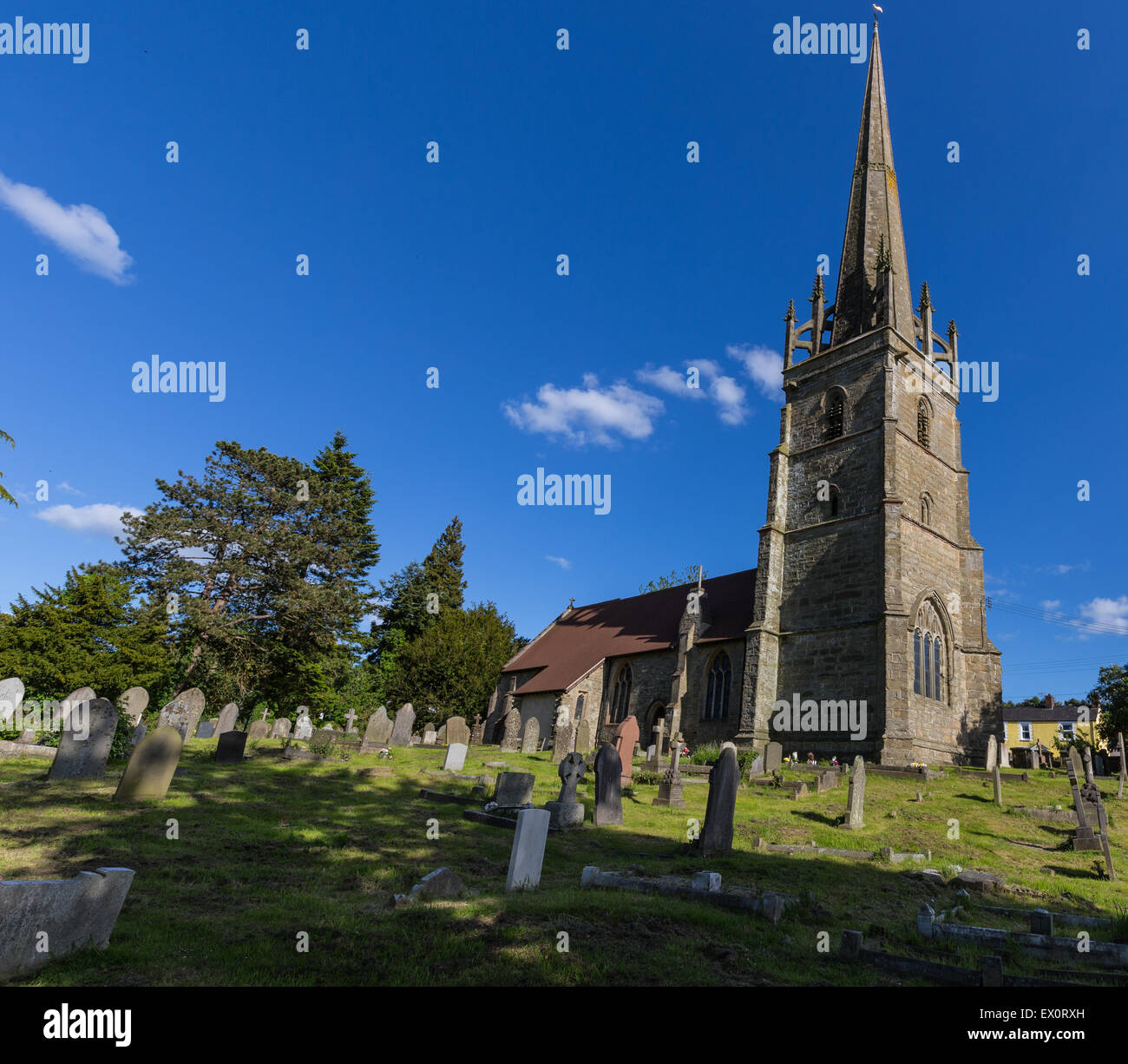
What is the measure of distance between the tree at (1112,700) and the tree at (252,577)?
129 ft

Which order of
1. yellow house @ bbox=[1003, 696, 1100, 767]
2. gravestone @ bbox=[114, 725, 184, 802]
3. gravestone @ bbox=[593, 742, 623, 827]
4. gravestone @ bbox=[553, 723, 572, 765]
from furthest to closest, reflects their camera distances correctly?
yellow house @ bbox=[1003, 696, 1100, 767] < gravestone @ bbox=[553, 723, 572, 765] < gravestone @ bbox=[593, 742, 623, 827] < gravestone @ bbox=[114, 725, 184, 802]

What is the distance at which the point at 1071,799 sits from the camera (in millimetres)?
15289

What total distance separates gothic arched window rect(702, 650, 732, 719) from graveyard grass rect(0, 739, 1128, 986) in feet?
35.1

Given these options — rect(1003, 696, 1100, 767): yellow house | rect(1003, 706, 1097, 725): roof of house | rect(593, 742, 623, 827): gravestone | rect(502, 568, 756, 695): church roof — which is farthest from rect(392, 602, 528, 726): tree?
rect(1003, 706, 1097, 725): roof of house

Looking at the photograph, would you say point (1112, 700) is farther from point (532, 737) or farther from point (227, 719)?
point (227, 719)

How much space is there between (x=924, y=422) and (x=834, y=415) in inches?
129

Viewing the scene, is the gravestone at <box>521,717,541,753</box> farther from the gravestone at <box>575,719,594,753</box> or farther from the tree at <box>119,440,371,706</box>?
the tree at <box>119,440,371,706</box>

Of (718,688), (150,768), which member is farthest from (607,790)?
(718,688)

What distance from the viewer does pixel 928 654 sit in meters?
22.9

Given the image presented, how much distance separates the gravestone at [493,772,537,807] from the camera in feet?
41.2

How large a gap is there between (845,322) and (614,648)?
16.9 meters
